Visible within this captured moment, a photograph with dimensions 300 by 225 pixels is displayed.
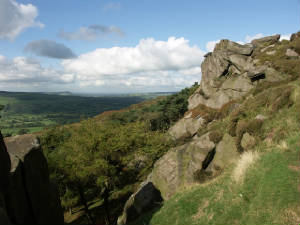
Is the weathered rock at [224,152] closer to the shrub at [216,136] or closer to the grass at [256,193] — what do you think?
the shrub at [216,136]

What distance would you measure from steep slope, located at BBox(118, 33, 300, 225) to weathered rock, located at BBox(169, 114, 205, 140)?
28cm

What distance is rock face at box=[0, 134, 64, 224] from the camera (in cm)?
1427

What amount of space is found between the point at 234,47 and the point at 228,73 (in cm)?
946

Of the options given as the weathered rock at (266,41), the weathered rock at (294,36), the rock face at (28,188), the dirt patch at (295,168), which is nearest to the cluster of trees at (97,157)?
the rock face at (28,188)

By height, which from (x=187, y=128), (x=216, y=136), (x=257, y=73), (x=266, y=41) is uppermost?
(x=266, y=41)

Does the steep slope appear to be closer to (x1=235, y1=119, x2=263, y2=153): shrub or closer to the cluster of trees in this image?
(x1=235, y1=119, x2=263, y2=153): shrub

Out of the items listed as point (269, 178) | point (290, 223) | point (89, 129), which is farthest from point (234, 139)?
point (89, 129)

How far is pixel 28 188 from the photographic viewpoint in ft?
52.1

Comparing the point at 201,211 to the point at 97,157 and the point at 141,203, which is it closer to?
the point at 141,203

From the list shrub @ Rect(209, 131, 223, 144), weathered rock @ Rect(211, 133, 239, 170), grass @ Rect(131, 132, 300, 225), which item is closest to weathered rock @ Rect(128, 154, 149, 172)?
shrub @ Rect(209, 131, 223, 144)

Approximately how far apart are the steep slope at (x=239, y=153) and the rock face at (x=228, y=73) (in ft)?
0.96

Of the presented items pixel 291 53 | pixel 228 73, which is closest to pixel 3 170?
pixel 291 53

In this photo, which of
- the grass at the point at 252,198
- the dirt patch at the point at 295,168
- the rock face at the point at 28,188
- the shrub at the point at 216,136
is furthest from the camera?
the shrub at the point at 216,136

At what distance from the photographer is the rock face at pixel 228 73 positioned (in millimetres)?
48416
